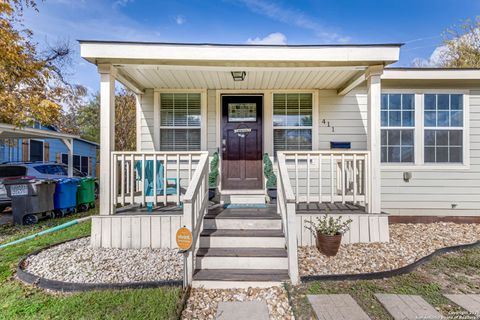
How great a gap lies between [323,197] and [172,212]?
2.23 m

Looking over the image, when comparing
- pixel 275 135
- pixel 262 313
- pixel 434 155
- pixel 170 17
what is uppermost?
pixel 170 17

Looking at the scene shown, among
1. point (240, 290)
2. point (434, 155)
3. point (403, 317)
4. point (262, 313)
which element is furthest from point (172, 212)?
point (434, 155)

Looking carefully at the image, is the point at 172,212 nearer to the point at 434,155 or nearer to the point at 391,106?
the point at 391,106

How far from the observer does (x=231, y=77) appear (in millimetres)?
4648

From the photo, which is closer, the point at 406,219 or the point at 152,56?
the point at 152,56

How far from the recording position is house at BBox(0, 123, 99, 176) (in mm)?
10081

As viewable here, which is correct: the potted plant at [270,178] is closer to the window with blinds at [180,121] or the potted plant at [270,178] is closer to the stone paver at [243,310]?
the window with blinds at [180,121]

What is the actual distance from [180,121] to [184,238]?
3349 millimetres

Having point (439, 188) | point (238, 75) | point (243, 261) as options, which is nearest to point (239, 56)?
point (238, 75)

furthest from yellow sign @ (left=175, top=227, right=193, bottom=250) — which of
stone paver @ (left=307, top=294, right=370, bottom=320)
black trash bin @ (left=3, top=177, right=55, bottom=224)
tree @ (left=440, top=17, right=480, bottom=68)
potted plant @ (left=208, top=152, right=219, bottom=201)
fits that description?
tree @ (left=440, top=17, right=480, bottom=68)

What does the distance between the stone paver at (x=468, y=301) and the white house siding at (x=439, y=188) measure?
9.46 ft

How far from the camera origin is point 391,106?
532 cm

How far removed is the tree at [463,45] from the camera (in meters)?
12.8

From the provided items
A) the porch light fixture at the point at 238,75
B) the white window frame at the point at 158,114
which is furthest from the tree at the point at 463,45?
the white window frame at the point at 158,114
